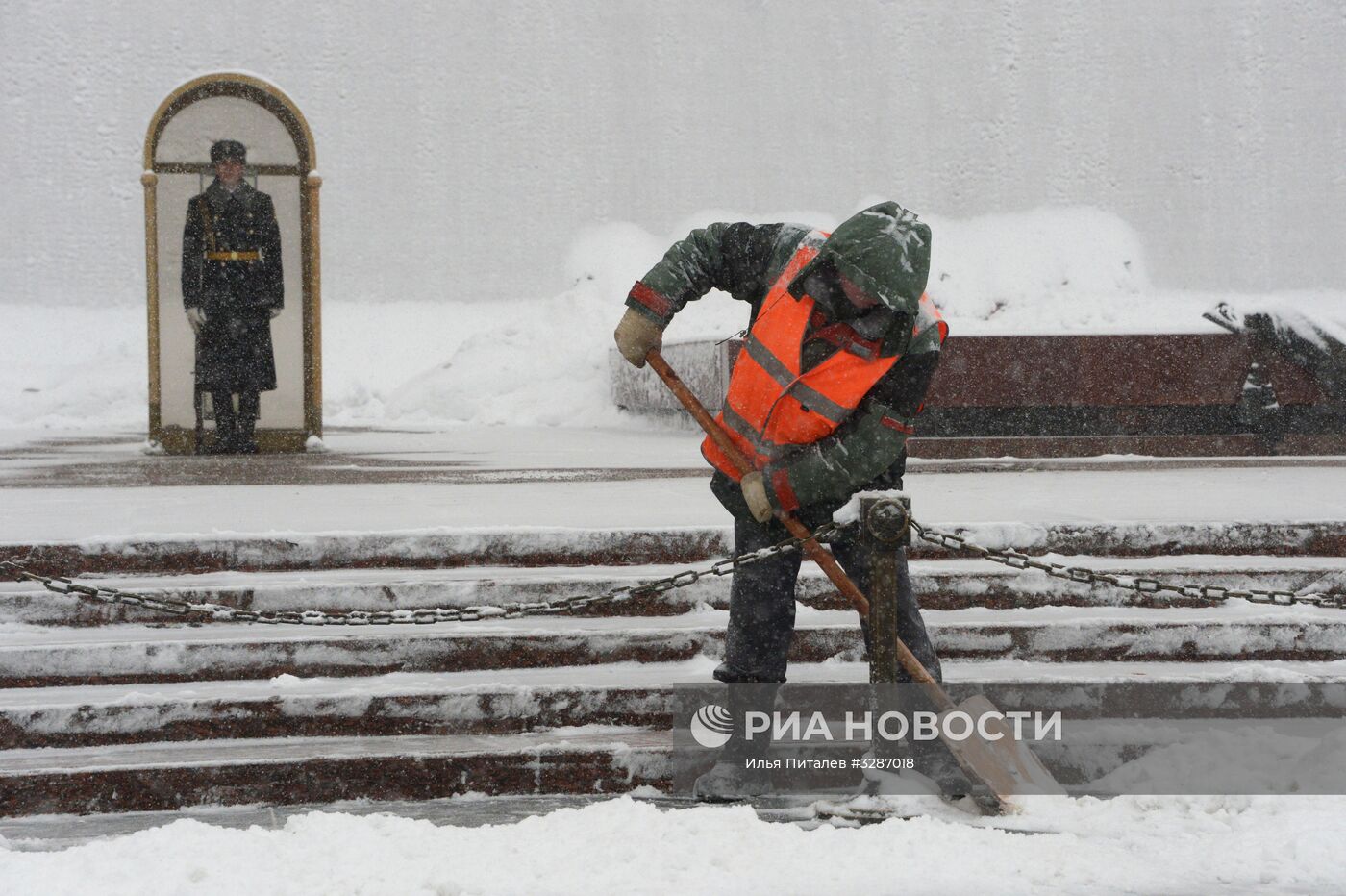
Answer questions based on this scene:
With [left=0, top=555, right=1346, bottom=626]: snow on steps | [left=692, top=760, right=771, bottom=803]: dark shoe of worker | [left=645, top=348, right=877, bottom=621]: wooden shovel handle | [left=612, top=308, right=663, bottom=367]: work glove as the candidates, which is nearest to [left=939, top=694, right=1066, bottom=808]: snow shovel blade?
[left=645, top=348, right=877, bottom=621]: wooden shovel handle

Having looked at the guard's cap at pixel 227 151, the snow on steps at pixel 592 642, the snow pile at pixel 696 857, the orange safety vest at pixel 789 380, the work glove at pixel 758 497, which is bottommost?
the snow pile at pixel 696 857

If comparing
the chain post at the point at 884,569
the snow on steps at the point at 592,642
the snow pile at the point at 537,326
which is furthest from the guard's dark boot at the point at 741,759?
the snow pile at the point at 537,326

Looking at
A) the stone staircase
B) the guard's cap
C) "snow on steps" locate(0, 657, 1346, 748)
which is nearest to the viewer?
the stone staircase

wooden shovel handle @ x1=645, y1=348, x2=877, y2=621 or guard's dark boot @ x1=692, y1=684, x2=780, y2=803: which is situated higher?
wooden shovel handle @ x1=645, y1=348, x2=877, y2=621

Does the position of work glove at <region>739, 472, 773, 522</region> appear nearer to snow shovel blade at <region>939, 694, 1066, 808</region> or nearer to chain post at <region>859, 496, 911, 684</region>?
chain post at <region>859, 496, 911, 684</region>

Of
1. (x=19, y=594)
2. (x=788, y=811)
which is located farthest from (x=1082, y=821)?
(x=19, y=594)

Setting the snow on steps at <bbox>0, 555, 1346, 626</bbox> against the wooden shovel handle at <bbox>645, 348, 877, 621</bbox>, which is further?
the snow on steps at <bbox>0, 555, 1346, 626</bbox>

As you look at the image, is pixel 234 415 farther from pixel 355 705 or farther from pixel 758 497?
pixel 758 497

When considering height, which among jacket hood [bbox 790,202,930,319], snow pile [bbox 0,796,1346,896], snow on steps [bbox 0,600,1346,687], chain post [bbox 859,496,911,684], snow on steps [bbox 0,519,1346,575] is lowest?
snow pile [bbox 0,796,1346,896]

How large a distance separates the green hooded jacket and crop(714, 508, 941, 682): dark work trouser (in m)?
0.11

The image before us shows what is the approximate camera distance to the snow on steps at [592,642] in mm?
4281

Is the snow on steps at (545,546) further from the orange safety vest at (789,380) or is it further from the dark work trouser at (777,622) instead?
the orange safety vest at (789,380)

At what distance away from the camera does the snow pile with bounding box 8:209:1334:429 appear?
1681 centimetres

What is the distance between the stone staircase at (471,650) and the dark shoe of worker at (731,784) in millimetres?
213
